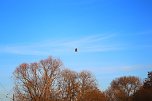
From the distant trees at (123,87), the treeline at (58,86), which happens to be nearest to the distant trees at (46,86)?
the treeline at (58,86)

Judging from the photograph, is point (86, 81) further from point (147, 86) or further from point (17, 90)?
point (17, 90)

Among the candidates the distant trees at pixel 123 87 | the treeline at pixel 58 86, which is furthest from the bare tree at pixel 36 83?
the distant trees at pixel 123 87

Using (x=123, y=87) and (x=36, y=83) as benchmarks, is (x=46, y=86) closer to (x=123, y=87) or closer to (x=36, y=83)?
(x=36, y=83)

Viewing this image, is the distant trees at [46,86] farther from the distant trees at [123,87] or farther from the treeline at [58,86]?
the distant trees at [123,87]

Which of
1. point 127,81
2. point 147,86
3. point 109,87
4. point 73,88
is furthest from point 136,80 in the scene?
point 73,88

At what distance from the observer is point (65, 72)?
7081 centimetres

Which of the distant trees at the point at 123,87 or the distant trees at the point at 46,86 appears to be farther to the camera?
the distant trees at the point at 123,87

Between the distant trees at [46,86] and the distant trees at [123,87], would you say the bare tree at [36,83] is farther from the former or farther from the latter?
the distant trees at [123,87]

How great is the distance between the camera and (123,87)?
333ft

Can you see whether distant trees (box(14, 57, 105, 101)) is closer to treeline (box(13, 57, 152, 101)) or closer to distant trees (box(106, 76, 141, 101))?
treeline (box(13, 57, 152, 101))

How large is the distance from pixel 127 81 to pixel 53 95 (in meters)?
42.2

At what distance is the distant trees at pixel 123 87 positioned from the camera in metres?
98.1

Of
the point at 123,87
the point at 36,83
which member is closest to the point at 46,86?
the point at 36,83

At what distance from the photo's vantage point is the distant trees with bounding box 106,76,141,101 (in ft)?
322
